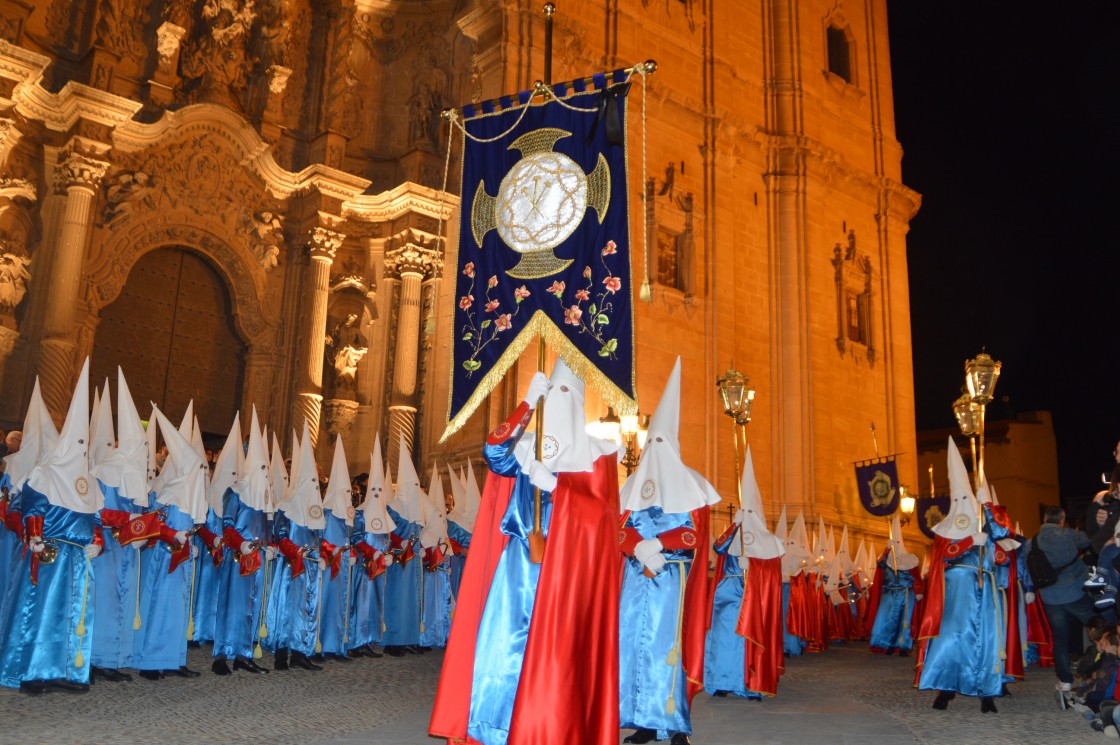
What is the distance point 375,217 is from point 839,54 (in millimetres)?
12650

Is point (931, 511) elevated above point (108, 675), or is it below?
above

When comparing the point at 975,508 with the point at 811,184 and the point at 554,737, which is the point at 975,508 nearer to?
the point at 554,737

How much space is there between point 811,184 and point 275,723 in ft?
59.0

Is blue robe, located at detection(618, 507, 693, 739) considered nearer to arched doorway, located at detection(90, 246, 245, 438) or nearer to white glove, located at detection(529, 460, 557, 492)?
white glove, located at detection(529, 460, 557, 492)

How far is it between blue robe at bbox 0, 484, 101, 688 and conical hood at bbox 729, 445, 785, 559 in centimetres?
555

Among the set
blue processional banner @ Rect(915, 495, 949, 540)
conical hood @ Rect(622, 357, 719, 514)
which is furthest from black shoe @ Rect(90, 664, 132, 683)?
blue processional banner @ Rect(915, 495, 949, 540)

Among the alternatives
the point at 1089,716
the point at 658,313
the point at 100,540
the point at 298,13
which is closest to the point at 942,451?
the point at 658,313

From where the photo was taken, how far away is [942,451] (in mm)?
32438

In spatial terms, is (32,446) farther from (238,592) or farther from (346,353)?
(346,353)

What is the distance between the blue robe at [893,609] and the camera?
14.7 metres

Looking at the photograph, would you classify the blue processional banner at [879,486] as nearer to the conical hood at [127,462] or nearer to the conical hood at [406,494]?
the conical hood at [406,494]

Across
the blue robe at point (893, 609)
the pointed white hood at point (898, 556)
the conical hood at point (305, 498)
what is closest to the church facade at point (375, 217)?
the blue robe at point (893, 609)

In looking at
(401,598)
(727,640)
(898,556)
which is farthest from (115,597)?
(898,556)

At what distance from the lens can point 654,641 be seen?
21.7 ft
